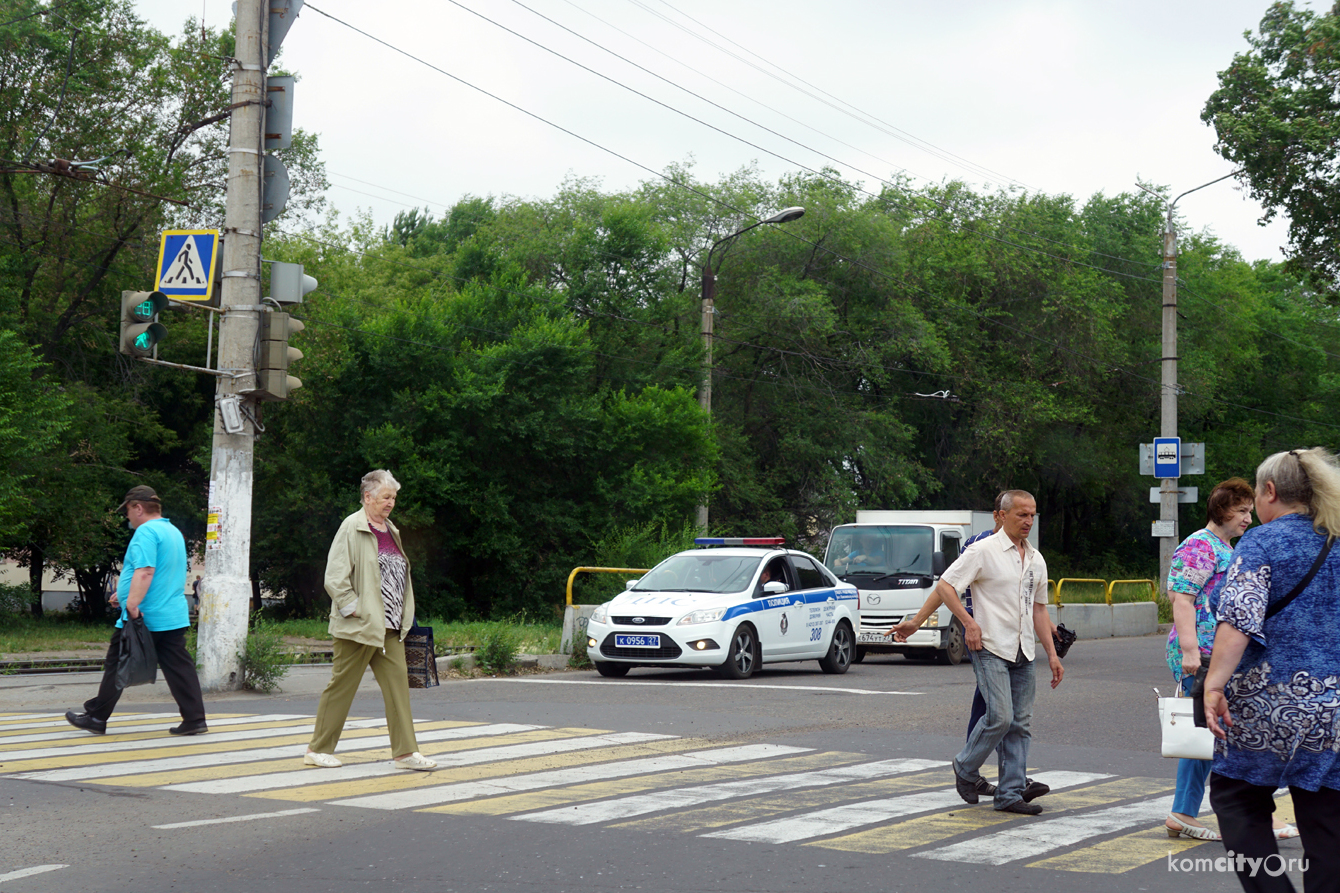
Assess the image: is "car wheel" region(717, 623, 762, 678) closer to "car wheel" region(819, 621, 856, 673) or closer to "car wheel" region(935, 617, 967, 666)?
"car wheel" region(819, 621, 856, 673)

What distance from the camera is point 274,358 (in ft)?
45.8

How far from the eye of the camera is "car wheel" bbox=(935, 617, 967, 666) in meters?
21.3

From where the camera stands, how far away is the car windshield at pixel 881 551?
21.7 metres

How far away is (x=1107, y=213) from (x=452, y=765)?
49.8 meters

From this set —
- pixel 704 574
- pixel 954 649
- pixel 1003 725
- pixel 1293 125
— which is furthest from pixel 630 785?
pixel 1293 125

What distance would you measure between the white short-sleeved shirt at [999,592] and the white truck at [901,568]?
12706 millimetres

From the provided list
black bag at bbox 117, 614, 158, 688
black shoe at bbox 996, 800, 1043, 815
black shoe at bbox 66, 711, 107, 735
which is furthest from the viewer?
black shoe at bbox 66, 711, 107, 735

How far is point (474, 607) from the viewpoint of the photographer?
3459 centimetres

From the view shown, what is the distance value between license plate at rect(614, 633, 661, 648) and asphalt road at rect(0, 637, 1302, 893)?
3.55m

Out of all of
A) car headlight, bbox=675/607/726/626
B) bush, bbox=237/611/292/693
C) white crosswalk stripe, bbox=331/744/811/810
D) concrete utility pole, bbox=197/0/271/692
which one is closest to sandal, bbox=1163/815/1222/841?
white crosswalk stripe, bbox=331/744/811/810

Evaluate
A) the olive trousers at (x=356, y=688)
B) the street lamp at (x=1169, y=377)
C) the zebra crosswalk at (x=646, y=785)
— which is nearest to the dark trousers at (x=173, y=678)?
the zebra crosswalk at (x=646, y=785)

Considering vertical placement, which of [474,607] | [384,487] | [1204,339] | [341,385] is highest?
[1204,339]

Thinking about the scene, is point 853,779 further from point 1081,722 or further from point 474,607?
point 474,607

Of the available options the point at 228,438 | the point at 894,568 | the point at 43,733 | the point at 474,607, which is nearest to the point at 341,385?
the point at 474,607
